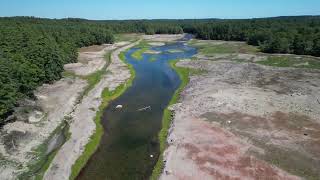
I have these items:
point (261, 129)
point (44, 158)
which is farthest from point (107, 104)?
point (261, 129)

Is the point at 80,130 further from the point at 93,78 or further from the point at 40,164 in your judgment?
the point at 93,78

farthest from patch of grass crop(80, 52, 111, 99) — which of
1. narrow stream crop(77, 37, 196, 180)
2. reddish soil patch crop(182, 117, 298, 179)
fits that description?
reddish soil patch crop(182, 117, 298, 179)

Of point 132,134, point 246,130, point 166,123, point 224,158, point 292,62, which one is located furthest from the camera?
point 292,62

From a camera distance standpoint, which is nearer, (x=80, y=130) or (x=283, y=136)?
(x=283, y=136)

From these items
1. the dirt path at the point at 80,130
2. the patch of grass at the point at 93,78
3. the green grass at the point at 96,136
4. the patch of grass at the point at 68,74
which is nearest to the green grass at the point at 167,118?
the green grass at the point at 96,136

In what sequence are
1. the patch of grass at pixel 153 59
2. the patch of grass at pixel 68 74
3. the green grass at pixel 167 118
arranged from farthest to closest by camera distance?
the patch of grass at pixel 153 59, the patch of grass at pixel 68 74, the green grass at pixel 167 118

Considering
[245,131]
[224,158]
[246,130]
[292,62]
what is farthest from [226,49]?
[224,158]

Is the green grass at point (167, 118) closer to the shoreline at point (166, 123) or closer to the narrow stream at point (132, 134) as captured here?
the shoreline at point (166, 123)
